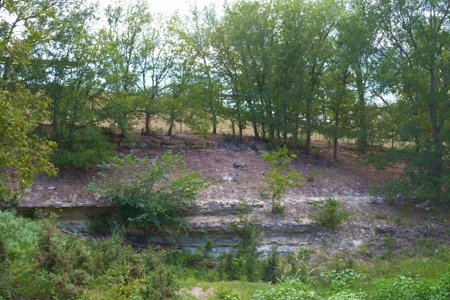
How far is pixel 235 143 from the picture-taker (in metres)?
20.4

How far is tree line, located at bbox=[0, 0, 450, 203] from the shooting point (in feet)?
47.5

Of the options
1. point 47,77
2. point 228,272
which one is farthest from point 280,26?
point 228,272

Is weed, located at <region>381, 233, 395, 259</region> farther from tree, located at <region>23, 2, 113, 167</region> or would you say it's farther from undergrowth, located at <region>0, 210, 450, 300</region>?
tree, located at <region>23, 2, 113, 167</region>

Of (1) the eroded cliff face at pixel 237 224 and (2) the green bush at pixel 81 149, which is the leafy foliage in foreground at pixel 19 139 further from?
(2) the green bush at pixel 81 149

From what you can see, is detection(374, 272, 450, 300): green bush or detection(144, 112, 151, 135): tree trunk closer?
detection(374, 272, 450, 300): green bush

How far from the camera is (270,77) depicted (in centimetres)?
1973

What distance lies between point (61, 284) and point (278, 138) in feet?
45.6

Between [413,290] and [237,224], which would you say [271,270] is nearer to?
[237,224]

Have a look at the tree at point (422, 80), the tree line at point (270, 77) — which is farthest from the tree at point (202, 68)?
the tree at point (422, 80)

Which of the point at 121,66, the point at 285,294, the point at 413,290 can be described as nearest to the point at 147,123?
the point at 121,66

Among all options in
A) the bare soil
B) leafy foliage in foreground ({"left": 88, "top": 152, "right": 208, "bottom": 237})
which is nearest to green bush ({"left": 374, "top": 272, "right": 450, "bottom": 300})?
the bare soil

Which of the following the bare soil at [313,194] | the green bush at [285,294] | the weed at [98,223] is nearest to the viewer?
the green bush at [285,294]

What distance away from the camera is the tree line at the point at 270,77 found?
14492 mm

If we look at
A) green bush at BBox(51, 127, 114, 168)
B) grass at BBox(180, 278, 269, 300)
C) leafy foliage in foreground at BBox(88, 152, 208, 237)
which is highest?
green bush at BBox(51, 127, 114, 168)
